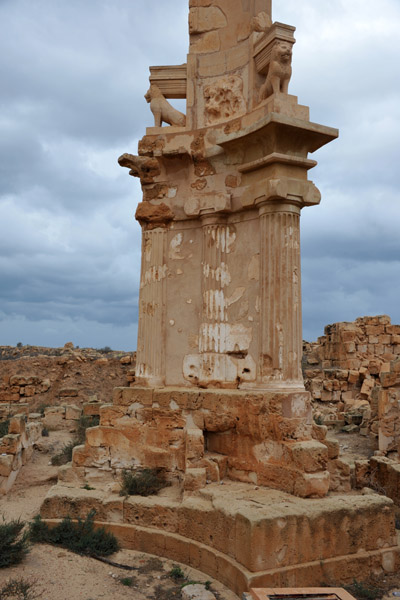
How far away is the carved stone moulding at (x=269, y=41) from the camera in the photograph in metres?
5.75

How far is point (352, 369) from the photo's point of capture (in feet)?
59.9

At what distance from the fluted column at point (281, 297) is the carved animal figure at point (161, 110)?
2097mm

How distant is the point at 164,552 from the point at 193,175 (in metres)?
4.53

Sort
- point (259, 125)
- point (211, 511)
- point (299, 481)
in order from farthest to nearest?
point (259, 125), point (299, 481), point (211, 511)

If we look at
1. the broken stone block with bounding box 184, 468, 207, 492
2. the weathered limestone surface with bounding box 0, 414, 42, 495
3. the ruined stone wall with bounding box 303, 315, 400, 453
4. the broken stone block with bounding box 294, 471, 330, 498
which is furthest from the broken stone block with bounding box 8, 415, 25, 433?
the ruined stone wall with bounding box 303, 315, 400, 453

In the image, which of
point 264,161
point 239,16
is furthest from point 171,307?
point 239,16

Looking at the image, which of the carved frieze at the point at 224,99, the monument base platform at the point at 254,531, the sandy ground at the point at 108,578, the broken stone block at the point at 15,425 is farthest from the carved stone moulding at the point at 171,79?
the sandy ground at the point at 108,578

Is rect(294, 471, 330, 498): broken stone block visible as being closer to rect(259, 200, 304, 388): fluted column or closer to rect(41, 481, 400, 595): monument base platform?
rect(41, 481, 400, 595): monument base platform

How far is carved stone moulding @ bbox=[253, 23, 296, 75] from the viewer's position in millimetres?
5754

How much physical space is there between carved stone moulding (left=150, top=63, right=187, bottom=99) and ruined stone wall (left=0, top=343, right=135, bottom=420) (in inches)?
422

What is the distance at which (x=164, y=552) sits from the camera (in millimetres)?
4770

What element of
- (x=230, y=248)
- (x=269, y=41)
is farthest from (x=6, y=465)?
(x=269, y=41)

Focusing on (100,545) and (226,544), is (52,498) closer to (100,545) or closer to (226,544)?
(100,545)

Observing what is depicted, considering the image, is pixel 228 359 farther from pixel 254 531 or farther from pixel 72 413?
pixel 72 413
